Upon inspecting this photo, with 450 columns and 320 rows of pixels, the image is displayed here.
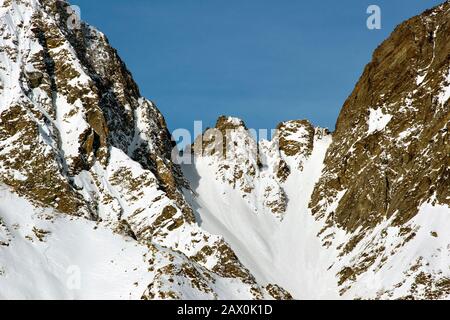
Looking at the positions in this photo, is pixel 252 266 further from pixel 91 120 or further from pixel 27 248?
pixel 27 248

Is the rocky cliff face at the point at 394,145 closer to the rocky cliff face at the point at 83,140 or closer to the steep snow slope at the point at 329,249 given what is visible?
the steep snow slope at the point at 329,249

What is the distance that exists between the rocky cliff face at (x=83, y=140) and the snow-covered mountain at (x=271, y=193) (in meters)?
0.32

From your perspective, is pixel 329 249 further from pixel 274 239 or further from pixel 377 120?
pixel 377 120

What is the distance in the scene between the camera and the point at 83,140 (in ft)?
533

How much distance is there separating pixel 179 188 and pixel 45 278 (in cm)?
10319

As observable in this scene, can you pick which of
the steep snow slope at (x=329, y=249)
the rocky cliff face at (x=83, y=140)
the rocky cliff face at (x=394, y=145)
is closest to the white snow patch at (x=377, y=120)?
the rocky cliff face at (x=394, y=145)

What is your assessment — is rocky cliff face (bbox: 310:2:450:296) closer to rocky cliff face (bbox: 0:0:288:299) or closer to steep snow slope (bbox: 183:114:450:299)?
steep snow slope (bbox: 183:114:450:299)

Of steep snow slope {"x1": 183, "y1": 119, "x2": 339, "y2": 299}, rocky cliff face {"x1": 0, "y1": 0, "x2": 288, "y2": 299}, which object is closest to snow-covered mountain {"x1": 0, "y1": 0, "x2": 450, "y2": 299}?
rocky cliff face {"x1": 0, "y1": 0, "x2": 288, "y2": 299}

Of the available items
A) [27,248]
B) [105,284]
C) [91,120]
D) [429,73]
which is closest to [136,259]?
A: [105,284]

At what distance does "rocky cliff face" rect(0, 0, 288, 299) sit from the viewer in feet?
482

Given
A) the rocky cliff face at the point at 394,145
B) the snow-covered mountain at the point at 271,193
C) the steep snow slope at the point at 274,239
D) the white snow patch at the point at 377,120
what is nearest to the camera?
the snow-covered mountain at the point at 271,193

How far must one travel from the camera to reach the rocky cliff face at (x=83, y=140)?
146875 millimetres

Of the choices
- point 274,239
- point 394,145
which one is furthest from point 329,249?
point 394,145
